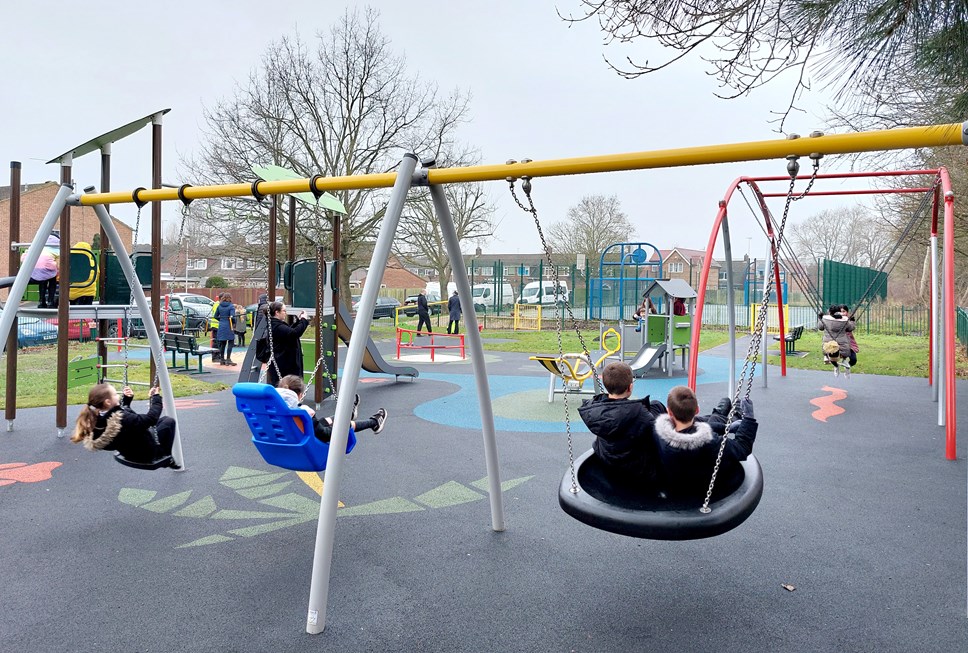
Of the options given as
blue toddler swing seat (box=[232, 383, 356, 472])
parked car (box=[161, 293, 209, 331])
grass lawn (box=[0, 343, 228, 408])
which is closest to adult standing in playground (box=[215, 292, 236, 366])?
grass lawn (box=[0, 343, 228, 408])

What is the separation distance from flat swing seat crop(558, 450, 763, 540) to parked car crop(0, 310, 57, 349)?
19152mm

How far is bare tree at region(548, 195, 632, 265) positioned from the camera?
33156 mm

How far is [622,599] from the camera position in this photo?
358 cm

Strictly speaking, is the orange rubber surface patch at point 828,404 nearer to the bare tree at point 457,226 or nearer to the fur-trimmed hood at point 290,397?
the fur-trimmed hood at point 290,397

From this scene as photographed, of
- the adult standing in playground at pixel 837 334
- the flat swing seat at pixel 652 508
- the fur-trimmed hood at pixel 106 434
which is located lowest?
the flat swing seat at pixel 652 508

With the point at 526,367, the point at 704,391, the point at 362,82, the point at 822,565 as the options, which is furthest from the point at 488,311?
the point at 822,565

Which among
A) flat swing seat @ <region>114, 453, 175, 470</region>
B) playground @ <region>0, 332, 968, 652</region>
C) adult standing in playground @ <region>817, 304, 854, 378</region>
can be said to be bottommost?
playground @ <region>0, 332, 968, 652</region>

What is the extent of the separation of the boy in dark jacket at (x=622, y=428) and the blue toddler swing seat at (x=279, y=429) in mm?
1452

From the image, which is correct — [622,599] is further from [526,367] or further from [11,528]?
[526,367]

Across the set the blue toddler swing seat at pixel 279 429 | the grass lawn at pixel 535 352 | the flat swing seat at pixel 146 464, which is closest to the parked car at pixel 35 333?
the grass lawn at pixel 535 352

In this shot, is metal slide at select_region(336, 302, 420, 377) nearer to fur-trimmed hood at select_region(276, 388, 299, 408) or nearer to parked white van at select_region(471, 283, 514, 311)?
fur-trimmed hood at select_region(276, 388, 299, 408)

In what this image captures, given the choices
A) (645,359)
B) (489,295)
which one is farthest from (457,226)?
(645,359)

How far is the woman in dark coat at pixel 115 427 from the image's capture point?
14.5ft

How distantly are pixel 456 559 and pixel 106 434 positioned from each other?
2.39 metres
